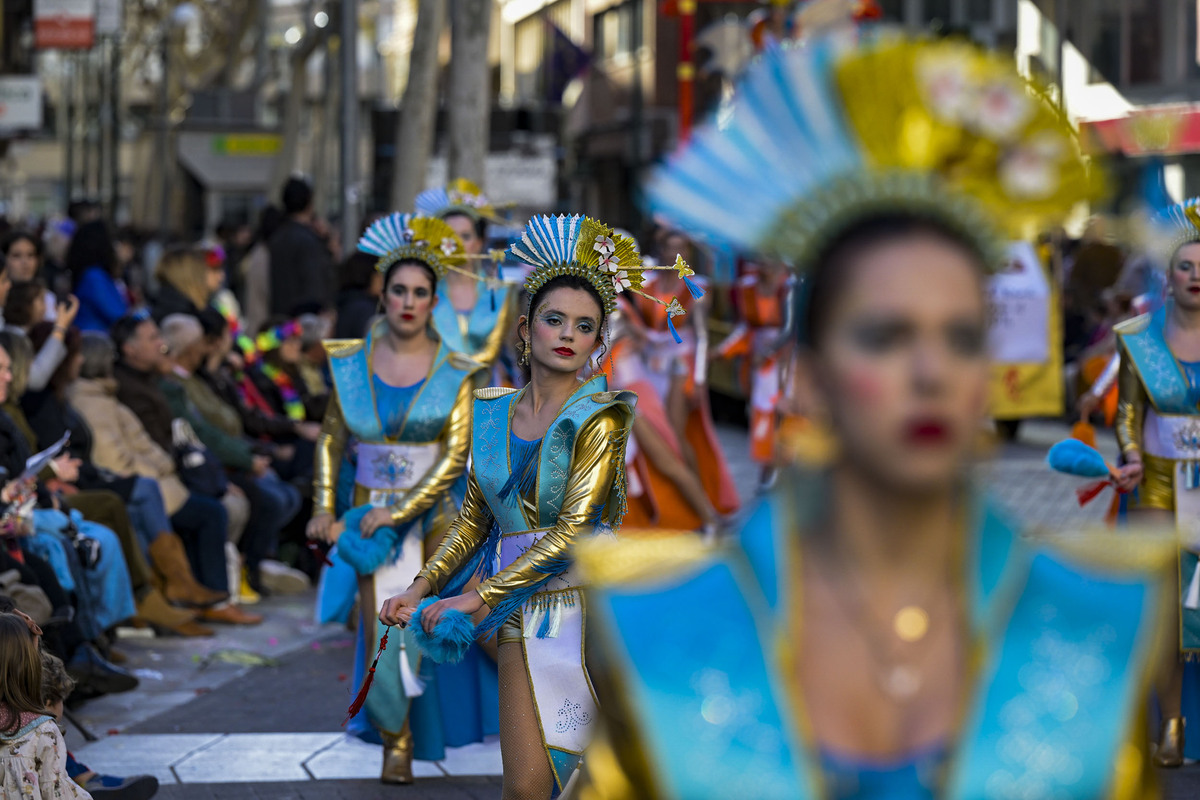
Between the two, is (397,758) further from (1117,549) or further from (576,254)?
(1117,549)

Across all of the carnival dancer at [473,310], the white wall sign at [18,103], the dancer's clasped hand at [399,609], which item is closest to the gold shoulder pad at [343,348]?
the carnival dancer at [473,310]

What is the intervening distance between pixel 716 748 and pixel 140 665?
6.98 m

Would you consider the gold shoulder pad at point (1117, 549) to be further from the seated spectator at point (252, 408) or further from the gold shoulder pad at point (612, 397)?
the seated spectator at point (252, 408)

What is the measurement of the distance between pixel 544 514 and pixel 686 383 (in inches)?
313

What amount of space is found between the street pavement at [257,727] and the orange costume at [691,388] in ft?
10.9

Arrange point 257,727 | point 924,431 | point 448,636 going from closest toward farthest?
point 924,431 < point 448,636 < point 257,727

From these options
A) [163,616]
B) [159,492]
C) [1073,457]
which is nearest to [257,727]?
[163,616]

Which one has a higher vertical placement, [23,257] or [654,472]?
[23,257]

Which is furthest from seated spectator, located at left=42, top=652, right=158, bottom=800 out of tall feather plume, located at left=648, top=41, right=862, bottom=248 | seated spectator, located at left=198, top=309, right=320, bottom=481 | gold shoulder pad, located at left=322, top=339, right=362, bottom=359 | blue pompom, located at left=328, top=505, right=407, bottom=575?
seated spectator, located at left=198, top=309, right=320, bottom=481

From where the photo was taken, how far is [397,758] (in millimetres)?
6348

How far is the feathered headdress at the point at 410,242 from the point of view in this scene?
22.3 feet

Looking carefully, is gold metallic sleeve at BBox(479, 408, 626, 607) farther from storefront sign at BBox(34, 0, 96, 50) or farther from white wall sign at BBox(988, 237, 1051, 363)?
storefront sign at BBox(34, 0, 96, 50)

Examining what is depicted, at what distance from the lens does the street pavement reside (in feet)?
20.8

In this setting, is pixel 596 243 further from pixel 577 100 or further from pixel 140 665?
pixel 577 100
